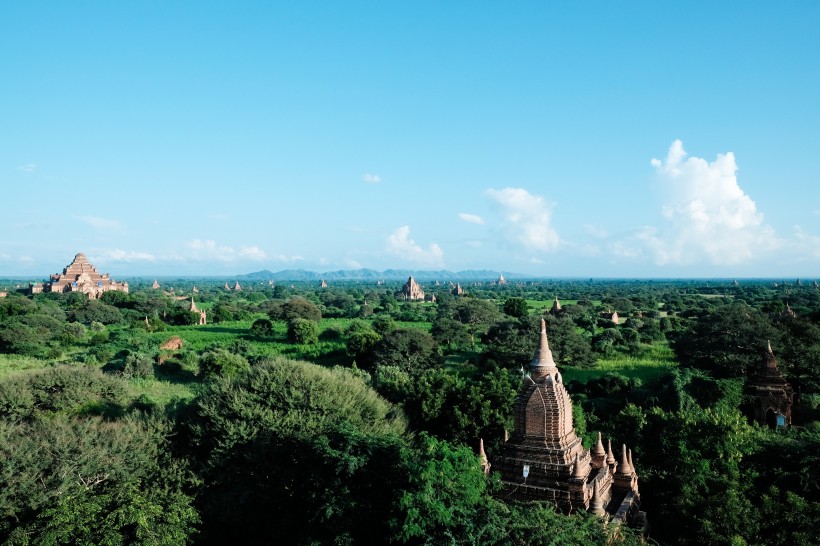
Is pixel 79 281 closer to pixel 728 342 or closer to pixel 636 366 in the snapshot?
pixel 636 366

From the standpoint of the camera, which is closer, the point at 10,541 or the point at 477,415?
the point at 10,541

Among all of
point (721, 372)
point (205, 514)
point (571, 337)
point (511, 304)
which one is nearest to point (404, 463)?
point (205, 514)

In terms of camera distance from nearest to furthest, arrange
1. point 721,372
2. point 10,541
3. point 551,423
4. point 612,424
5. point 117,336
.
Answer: point 10,541 → point 551,423 → point 612,424 → point 721,372 → point 117,336

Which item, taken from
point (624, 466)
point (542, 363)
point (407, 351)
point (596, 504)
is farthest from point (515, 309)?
point (596, 504)

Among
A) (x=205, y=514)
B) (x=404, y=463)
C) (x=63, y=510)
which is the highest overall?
(x=404, y=463)

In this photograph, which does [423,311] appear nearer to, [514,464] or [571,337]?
[571,337]

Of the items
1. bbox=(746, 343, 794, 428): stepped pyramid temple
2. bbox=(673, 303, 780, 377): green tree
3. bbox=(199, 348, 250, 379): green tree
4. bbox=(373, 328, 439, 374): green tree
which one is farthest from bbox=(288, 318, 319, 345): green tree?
bbox=(746, 343, 794, 428): stepped pyramid temple

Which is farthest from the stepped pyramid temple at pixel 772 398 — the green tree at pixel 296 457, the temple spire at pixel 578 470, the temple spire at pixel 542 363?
the green tree at pixel 296 457
